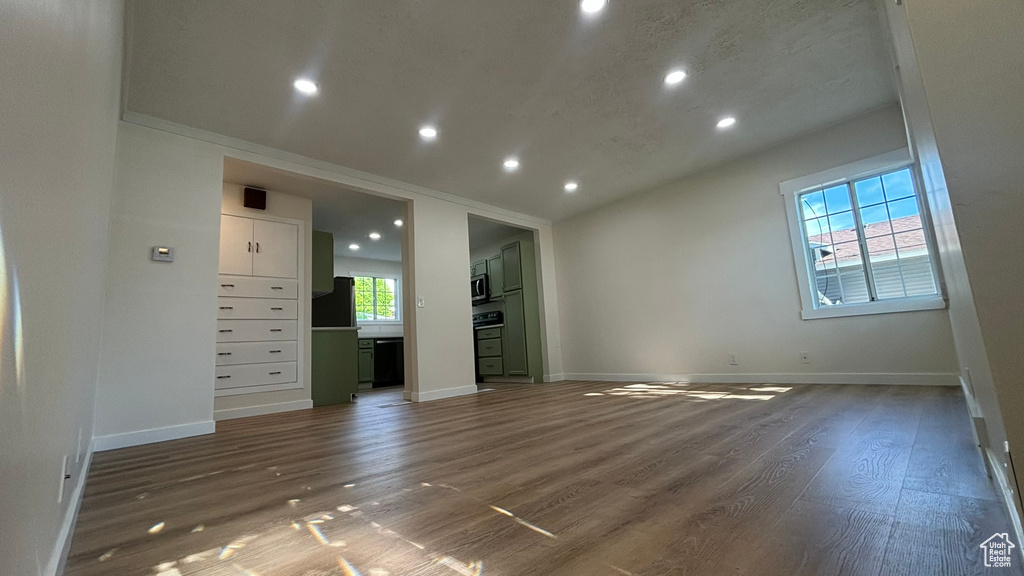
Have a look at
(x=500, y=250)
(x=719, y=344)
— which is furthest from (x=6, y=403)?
(x=500, y=250)

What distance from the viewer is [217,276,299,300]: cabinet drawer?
3.77 meters

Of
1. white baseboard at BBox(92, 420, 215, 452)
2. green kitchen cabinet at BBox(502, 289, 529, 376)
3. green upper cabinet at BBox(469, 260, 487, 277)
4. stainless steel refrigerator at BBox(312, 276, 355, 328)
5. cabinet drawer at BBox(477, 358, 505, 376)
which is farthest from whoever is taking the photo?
green upper cabinet at BBox(469, 260, 487, 277)

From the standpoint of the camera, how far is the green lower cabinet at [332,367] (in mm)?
4340

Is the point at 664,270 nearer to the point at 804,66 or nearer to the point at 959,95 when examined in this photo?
the point at 804,66

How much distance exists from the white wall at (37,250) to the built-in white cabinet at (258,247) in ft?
10.7

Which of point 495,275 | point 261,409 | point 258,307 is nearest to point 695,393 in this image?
point 495,275

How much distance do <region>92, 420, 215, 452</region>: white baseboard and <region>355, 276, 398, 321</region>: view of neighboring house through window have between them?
4831 mm

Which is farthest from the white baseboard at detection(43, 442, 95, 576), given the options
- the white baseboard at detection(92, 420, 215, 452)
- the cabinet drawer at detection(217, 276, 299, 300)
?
the cabinet drawer at detection(217, 276, 299, 300)

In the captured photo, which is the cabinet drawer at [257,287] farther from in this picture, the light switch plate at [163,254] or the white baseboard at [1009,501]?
the white baseboard at [1009,501]

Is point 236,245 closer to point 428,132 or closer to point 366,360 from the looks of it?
point 428,132

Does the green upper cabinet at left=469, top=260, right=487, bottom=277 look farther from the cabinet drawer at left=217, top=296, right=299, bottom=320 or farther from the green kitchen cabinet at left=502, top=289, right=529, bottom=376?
the cabinet drawer at left=217, top=296, right=299, bottom=320

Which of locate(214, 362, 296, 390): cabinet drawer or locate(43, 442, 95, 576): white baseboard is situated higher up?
locate(214, 362, 296, 390): cabinet drawer

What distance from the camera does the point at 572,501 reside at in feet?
3.90

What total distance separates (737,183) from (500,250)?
3572mm
